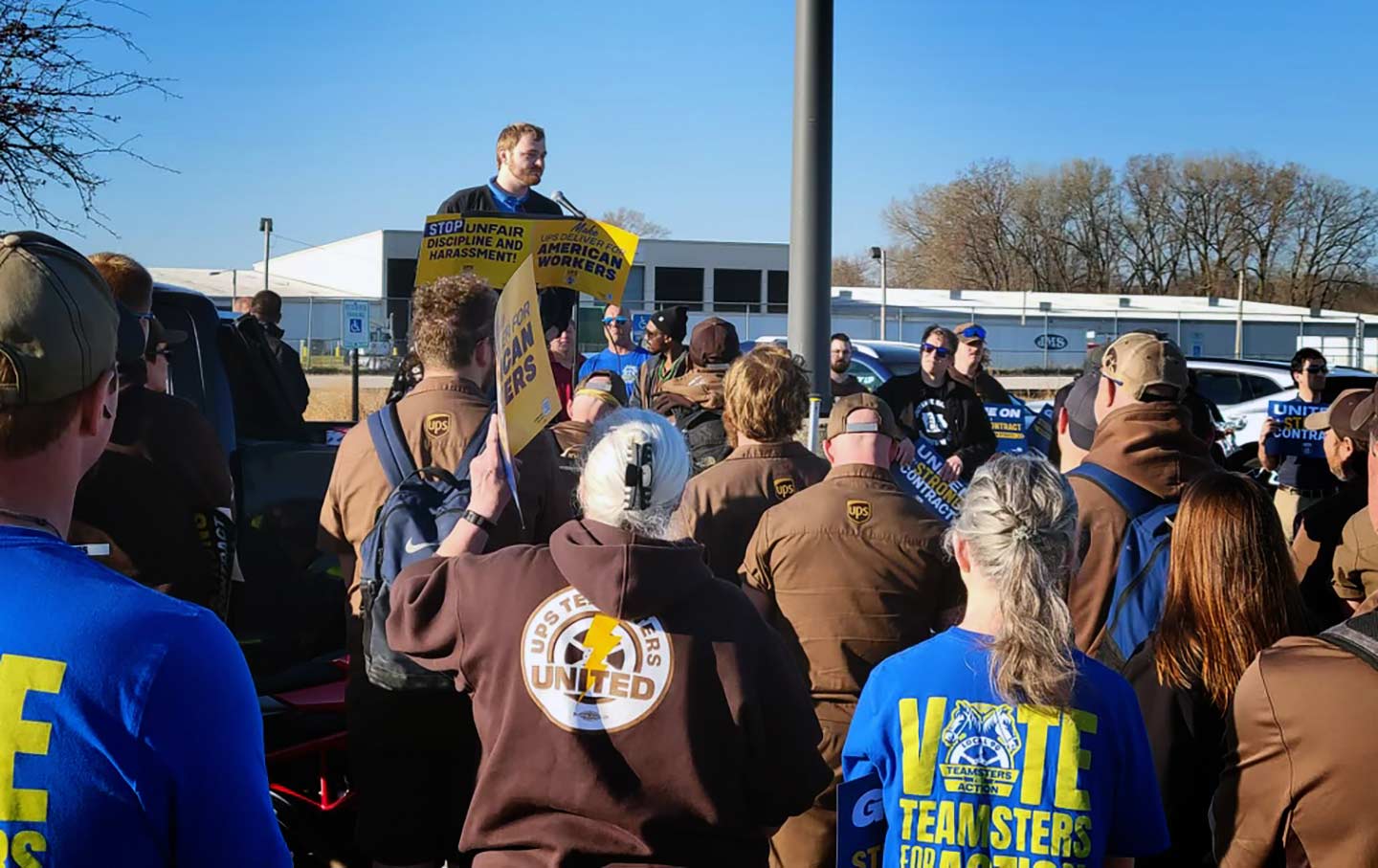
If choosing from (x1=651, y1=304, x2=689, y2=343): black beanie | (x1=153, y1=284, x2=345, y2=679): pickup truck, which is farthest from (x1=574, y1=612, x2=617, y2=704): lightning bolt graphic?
(x1=651, y1=304, x2=689, y2=343): black beanie

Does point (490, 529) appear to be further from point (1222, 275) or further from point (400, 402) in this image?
point (1222, 275)

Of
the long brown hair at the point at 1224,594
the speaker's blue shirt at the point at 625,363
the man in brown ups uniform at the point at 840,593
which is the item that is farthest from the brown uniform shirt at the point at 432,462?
the speaker's blue shirt at the point at 625,363

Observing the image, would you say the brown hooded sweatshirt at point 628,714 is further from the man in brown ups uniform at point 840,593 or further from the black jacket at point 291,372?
the black jacket at point 291,372

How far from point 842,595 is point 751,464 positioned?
0.89 m

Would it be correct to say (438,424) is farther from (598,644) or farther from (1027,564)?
(1027,564)

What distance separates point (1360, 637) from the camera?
7.11 ft

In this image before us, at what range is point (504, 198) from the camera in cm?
679

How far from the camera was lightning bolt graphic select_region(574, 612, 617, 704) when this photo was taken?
2635 millimetres

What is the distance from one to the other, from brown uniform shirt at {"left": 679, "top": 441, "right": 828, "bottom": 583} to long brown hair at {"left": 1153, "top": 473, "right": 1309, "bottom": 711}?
1851 millimetres

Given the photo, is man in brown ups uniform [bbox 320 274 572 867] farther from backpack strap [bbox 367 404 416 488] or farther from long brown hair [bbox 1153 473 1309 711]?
long brown hair [bbox 1153 473 1309 711]

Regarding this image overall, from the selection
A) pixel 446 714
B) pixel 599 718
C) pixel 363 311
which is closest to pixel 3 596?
pixel 599 718

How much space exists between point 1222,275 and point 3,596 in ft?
304

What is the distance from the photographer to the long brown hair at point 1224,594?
2883mm

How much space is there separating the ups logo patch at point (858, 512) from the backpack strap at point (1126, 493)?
0.65 m
